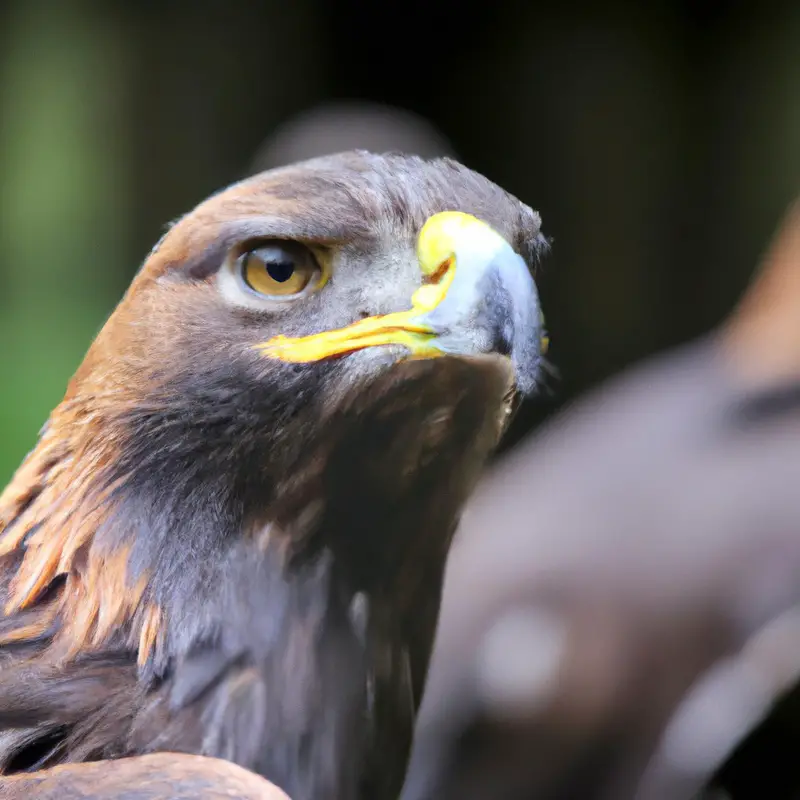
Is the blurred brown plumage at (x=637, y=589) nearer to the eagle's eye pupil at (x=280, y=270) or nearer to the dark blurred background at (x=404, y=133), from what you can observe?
the dark blurred background at (x=404, y=133)

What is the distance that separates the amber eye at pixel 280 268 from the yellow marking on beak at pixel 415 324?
1.1 inches

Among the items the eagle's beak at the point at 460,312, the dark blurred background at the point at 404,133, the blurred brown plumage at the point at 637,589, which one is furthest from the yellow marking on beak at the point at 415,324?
the blurred brown plumage at the point at 637,589

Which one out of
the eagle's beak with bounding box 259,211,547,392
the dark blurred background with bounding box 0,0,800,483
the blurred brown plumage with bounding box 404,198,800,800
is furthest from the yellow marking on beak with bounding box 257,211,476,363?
the blurred brown plumage with bounding box 404,198,800,800

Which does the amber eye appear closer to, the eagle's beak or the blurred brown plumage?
the eagle's beak

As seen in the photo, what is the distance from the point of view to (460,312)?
52cm

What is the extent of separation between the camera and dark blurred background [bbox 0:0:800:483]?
71 cm

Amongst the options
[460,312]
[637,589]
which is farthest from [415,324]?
[637,589]

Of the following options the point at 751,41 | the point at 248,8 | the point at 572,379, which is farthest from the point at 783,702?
the point at 248,8

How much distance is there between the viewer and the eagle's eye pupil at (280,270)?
21.5 inches

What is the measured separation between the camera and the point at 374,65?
2.46 feet

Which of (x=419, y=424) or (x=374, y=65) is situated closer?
(x=419, y=424)

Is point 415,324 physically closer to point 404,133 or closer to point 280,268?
point 280,268

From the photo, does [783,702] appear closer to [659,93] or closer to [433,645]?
[433,645]

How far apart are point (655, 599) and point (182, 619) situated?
436 mm
